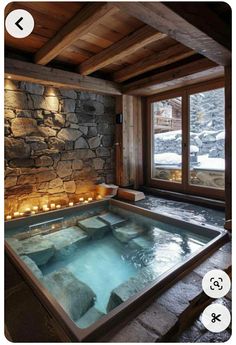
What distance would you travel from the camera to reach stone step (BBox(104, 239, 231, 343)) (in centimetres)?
110

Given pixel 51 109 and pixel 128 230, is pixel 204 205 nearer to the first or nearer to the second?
pixel 128 230

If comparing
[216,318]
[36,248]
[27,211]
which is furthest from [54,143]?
[216,318]

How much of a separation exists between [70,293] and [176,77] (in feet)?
9.59

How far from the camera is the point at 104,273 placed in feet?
6.82

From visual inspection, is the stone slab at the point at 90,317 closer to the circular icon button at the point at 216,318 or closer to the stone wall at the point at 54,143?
the circular icon button at the point at 216,318

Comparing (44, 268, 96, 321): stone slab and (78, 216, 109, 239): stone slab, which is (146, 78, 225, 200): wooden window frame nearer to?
(78, 216, 109, 239): stone slab

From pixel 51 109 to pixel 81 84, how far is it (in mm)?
590

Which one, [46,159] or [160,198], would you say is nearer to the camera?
[46,159]

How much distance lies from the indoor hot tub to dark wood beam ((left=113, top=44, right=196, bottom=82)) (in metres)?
2.00

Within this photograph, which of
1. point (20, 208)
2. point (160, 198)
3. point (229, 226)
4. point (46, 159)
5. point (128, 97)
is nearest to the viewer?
point (229, 226)

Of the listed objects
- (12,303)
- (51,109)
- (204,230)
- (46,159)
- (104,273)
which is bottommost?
(104,273)

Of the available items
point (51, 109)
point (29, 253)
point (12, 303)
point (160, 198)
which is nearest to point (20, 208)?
point (29, 253)

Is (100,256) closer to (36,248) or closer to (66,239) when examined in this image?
(66,239)

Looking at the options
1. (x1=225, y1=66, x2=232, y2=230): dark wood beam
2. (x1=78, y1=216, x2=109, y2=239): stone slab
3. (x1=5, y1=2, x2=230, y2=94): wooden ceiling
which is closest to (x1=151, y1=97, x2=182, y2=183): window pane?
(x1=5, y1=2, x2=230, y2=94): wooden ceiling
